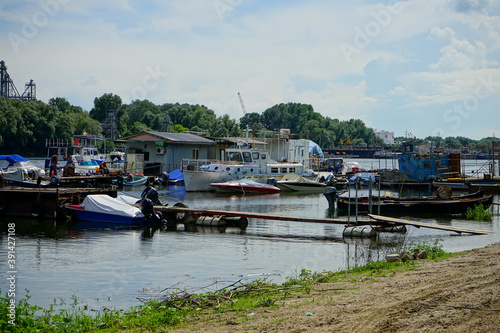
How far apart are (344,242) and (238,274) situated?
7.55 metres

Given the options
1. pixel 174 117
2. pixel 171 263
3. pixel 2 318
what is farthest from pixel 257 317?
pixel 174 117

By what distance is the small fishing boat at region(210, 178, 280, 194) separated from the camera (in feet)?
158

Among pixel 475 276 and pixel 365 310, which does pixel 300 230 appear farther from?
pixel 365 310

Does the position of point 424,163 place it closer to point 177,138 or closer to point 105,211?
point 177,138

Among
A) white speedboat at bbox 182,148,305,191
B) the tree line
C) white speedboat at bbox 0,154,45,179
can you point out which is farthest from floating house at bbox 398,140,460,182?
white speedboat at bbox 0,154,45,179

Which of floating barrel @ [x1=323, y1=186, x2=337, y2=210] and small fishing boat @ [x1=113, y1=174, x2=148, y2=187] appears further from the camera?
small fishing boat @ [x1=113, y1=174, x2=148, y2=187]

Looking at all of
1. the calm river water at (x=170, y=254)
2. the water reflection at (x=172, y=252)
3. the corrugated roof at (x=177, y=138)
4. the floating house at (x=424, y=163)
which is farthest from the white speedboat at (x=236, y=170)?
the calm river water at (x=170, y=254)

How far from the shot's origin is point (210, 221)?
89.4 ft

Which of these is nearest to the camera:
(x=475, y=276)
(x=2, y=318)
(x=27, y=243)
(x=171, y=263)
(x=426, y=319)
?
(x=426, y=319)

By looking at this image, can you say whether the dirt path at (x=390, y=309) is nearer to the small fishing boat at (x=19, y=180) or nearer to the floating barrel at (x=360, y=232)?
the floating barrel at (x=360, y=232)

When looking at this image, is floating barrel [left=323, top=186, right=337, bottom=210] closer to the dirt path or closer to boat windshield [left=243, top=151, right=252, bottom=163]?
boat windshield [left=243, top=151, right=252, bottom=163]

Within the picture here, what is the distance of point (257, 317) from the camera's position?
9898mm

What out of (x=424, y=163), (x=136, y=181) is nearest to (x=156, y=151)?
(x=136, y=181)

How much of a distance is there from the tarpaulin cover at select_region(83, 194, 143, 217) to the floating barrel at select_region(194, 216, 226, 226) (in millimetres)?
2976
